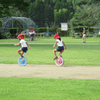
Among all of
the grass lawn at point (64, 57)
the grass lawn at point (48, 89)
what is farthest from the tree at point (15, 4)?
the grass lawn at point (48, 89)

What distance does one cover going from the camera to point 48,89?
659cm

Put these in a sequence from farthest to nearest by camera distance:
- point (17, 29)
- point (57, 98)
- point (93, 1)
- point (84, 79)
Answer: point (93, 1)
point (17, 29)
point (84, 79)
point (57, 98)

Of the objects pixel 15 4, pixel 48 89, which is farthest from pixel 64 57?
pixel 15 4

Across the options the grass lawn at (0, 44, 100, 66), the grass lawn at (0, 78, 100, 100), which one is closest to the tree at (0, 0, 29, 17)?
the grass lawn at (0, 44, 100, 66)

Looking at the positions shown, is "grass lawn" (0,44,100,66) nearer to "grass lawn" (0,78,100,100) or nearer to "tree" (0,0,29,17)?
"grass lawn" (0,78,100,100)

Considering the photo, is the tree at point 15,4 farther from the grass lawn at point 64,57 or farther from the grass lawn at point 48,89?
the grass lawn at point 48,89

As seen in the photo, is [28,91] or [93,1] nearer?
[28,91]

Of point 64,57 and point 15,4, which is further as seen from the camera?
point 15,4

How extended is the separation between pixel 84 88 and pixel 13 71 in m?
3.79

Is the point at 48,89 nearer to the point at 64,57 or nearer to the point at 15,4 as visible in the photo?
the point at 64,57

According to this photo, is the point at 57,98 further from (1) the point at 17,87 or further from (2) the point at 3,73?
(2) the point at 3,73

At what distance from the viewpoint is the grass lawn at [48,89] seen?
19.3ft

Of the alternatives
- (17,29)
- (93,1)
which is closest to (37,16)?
(93,1)

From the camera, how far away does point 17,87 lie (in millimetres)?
6859
